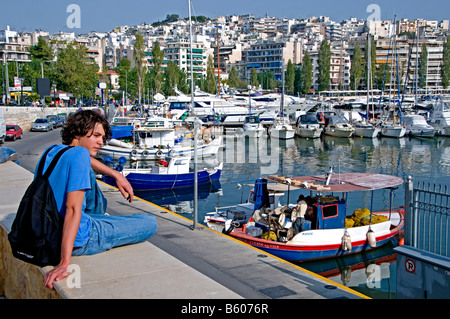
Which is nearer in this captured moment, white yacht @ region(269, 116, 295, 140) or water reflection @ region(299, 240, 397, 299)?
water reflection @ region(299, 240, 397, 299)

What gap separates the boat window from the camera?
13.0m

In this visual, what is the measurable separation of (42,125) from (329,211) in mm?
37526

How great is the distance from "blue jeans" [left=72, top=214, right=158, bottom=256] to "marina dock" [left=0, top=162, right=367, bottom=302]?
0.28 ft

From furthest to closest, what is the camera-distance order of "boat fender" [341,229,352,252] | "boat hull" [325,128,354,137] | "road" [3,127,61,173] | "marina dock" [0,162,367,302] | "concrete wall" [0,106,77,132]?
"boat hull" [325,128,354,137], "concrete wall" [0,106,77,132], "road" [3,127,61,173], "boat fender" [341,229,352,252], "marina dock" [0,162,367,302]

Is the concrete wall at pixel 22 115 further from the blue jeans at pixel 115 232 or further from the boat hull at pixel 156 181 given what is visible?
the blue jeans at pixel 115 232

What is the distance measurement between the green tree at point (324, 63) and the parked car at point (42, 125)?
76.5 m

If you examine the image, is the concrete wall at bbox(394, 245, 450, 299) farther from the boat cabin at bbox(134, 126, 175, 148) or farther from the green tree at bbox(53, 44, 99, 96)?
the green tree at bbox(53, 44, 99, 96)

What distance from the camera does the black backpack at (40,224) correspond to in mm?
4066

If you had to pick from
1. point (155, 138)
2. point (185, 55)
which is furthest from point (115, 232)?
point (185, 55)

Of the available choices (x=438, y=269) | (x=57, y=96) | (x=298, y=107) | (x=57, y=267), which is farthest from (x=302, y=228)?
(x=57, y=96)

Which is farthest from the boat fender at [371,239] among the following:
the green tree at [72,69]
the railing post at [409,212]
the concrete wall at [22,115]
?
the green tree at [72,69]

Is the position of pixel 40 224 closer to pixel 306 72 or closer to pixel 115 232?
pixel 115 232

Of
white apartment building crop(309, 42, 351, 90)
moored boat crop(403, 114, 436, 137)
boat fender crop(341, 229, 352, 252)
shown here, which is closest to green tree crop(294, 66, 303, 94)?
white apartment building crop(309, 42, 351, 90)
